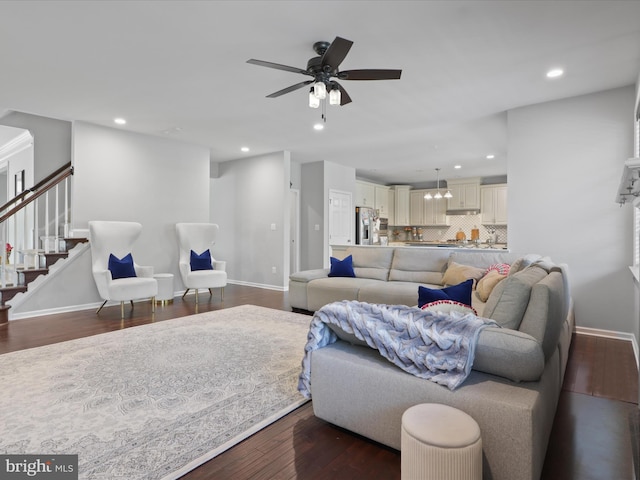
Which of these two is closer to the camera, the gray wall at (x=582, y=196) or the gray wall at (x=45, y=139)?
the gray wall at (x=582, y=196)

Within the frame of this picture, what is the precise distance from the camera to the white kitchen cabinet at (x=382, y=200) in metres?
10.4

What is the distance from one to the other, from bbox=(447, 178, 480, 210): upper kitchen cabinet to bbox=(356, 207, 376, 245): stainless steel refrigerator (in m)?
2.28

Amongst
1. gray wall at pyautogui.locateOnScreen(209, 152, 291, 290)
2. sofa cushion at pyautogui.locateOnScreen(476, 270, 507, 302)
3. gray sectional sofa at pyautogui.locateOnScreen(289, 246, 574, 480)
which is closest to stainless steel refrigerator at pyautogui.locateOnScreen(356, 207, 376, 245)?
gray wall at pyautogui.locateOnScreen(209, 152, 291, 290)

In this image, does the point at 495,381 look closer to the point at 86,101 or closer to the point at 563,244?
the point at 563,244

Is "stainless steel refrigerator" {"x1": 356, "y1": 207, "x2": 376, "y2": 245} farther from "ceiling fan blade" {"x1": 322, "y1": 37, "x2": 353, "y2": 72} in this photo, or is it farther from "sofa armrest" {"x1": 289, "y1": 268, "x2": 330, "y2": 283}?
"ceiling fan blade" {"x1": 322, "y1": 37, "x2": 353, "y2": 72}

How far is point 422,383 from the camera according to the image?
5.49ft

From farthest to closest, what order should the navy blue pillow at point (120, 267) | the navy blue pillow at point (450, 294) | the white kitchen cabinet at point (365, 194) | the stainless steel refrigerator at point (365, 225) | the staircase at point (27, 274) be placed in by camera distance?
the white kitchen cabinet at point (365, 194) → the stainless steel refrigerator at point (365, 225) → the navy blue pillow at point (120, 267) → the staircase at point (27, 274) → the navy blue pillow at point (450, 294)

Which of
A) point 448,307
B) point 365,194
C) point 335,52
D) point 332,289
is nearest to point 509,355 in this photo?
point 448,307

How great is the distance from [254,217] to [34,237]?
361cm

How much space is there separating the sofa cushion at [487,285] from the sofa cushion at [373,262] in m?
1.61

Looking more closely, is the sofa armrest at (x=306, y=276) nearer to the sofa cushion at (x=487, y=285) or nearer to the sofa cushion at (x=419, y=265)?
the sofa cushion at (x=419, y=265)

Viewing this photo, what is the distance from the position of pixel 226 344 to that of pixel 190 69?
2681 millimetres

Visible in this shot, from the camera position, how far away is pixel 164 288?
5516 mm

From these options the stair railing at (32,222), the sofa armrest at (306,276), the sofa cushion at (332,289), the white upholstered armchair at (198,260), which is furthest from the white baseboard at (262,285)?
the stair railing at (32,222)
